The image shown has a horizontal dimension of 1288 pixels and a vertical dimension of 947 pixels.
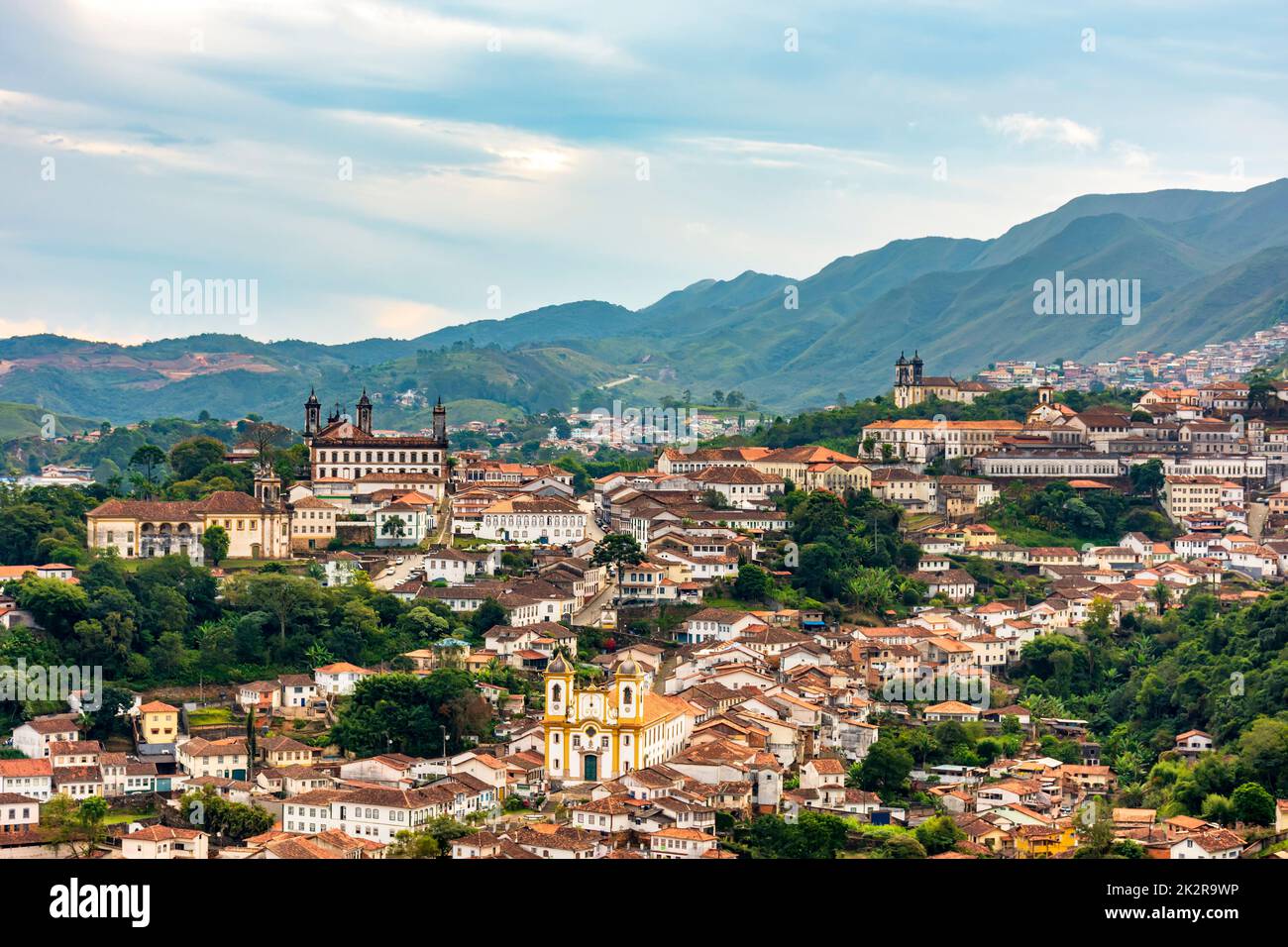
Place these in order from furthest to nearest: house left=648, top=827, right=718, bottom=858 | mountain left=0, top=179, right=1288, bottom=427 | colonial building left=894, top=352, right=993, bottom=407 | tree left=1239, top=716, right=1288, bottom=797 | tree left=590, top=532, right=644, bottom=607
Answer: mountain left=0, top=179, right=1288, bottom=427
colonial building left=894, top=352, right=993, bottom=407
tree left=590, top=532, right=644, bottom=607
tree left=1239, top=716, right=1288, bottom=797
house left=648, top=827, right=718, bottom=858

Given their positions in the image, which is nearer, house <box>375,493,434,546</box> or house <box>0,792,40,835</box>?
house <box>0,792,40,835</box>

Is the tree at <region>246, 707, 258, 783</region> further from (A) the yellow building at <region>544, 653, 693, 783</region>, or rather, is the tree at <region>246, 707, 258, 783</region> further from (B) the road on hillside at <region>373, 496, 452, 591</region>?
(B) the road on hillside at <region>373, 496, 452, 591</region>

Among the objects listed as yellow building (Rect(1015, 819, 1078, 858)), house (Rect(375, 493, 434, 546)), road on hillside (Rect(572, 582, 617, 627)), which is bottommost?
yellow building (Rect(1015, 819, 1078, 858))

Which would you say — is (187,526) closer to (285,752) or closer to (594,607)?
(594,607)

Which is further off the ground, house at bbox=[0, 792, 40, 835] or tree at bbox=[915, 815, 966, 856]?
house at bbox=[0, 792, 40, 835]

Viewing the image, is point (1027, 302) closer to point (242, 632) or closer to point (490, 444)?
point (490, 444)

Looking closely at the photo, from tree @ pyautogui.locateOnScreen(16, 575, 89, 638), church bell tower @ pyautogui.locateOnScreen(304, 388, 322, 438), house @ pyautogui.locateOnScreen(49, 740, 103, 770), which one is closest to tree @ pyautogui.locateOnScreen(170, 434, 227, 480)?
church bell tower @ pyautogui.locateOnScreen(304, 388, 322, 438)
